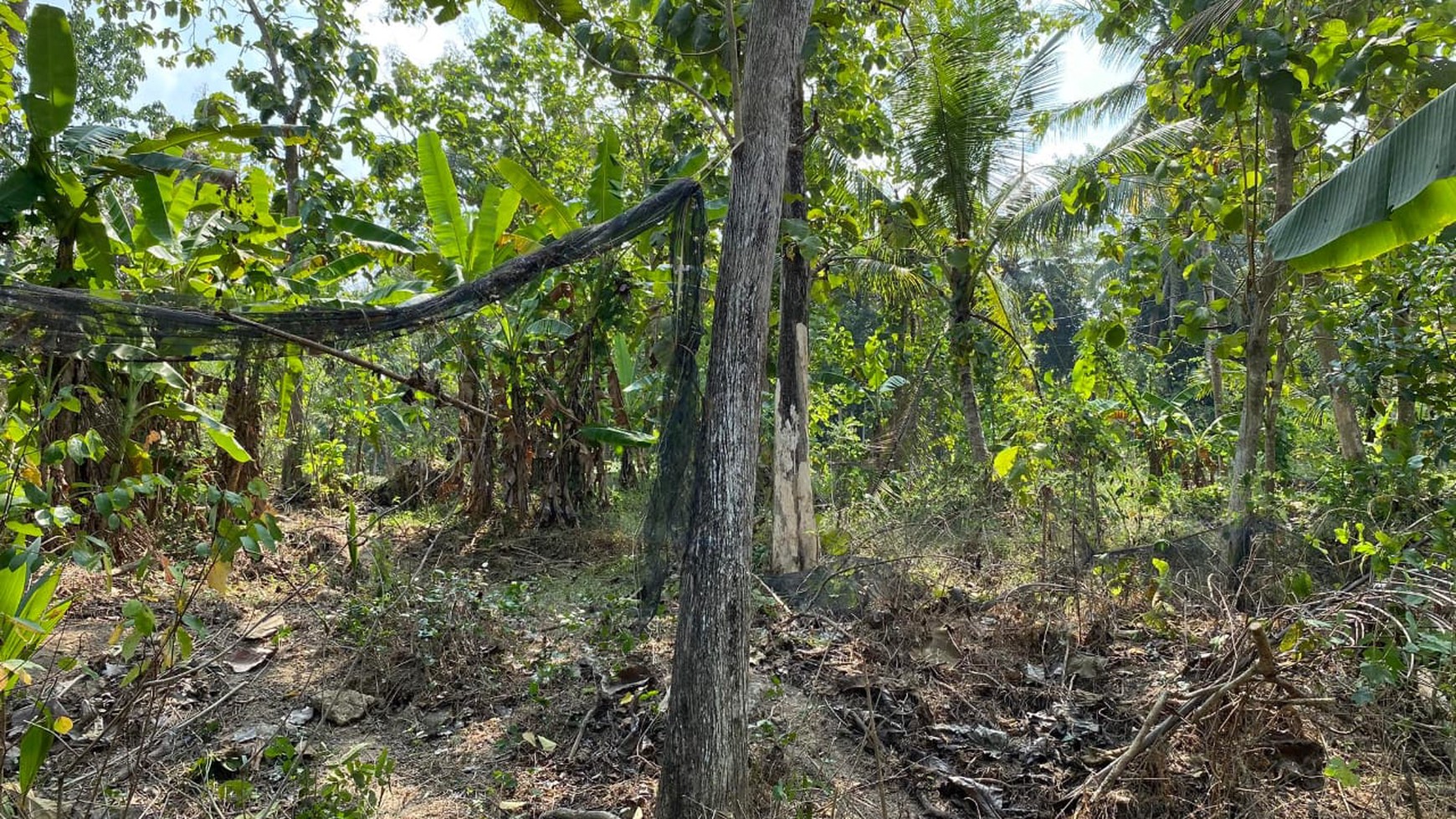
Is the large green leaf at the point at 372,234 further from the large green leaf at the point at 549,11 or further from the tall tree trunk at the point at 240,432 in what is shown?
the large green leaf at the point at 549,11

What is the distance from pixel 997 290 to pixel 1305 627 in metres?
6.65

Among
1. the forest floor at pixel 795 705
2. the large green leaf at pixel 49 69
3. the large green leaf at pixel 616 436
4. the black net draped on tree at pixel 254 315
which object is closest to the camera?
the black net draped on tree at pixel 254 315

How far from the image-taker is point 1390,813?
264 centimetres

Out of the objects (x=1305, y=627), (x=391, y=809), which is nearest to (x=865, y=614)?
(x=1305, y=627)

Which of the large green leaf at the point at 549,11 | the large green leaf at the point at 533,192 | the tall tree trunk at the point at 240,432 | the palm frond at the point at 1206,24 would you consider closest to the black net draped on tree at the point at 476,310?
the large green leaf at the point at 549,11

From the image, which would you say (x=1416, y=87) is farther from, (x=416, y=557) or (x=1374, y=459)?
(x=416, y=557)

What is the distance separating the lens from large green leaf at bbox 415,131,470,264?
4535mm

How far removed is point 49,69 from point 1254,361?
258 inches

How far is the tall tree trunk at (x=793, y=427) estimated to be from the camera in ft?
18.2

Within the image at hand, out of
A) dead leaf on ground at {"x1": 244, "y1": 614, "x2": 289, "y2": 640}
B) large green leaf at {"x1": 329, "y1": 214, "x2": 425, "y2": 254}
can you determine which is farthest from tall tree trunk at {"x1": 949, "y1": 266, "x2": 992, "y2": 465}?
dead leaf on ground at {"x1": 244, "y1": 614, "x2": 289, "y2": 640}

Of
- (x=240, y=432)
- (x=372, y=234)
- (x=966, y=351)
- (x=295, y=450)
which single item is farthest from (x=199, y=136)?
(x=966, y=351)

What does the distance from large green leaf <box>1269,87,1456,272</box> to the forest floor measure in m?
1.25

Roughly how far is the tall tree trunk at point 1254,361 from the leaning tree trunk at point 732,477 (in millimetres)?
3575

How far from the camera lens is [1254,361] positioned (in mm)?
4816
